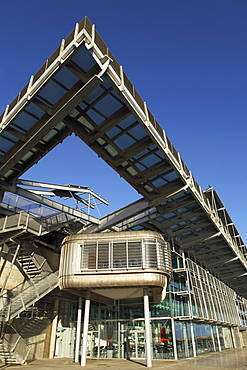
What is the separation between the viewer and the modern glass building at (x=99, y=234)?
14.2 metres

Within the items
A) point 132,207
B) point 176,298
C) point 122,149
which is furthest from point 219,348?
point 122,149

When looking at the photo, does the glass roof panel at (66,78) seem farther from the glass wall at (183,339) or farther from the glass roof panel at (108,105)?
the glass wall at (183,339)

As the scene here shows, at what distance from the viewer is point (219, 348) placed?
33375 mm

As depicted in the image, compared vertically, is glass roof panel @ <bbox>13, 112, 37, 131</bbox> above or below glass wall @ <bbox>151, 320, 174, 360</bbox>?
above

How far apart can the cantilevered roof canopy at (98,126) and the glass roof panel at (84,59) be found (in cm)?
5

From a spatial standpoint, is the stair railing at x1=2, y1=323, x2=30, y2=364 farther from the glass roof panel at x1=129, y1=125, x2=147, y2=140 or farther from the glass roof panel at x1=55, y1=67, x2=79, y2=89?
the glass roof panel at x1=55, y1=67, x2=79, y2=89

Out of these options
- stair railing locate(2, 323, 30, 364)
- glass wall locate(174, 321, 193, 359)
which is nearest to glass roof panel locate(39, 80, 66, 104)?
stair railing locate(2, 323, 30, 364)

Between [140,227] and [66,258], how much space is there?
10.9 m

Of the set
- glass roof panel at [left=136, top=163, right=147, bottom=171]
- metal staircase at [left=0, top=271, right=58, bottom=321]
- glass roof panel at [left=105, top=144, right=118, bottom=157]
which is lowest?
metal staircase at [left=0, top=271, right=58, bottom=321]

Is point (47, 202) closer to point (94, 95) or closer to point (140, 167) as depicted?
point (140, 167)

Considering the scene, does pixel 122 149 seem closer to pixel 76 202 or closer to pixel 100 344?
pixel 76 202

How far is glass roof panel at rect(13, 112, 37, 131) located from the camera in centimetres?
1534

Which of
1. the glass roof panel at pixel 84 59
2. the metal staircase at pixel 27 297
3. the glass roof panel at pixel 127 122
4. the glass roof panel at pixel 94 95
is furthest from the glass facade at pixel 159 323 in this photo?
the glass roof panel at pixel 84 59

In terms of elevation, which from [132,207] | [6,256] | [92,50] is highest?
[92,50]
